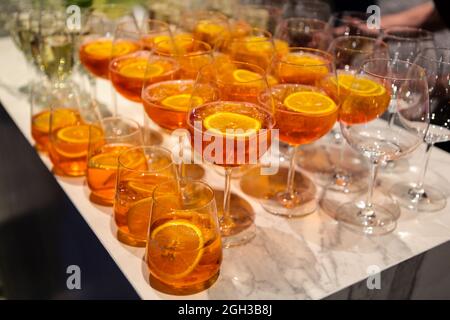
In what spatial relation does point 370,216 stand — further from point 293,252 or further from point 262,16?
point 262,16

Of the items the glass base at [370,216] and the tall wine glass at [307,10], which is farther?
the tall wine glass at [307,10]

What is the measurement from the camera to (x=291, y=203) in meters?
1.03

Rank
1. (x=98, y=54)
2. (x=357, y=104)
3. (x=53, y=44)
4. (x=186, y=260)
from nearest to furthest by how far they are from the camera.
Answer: (x=186, y=260) < (x=357, y=104) < (x=98, y=54) < (x=53, y=44)

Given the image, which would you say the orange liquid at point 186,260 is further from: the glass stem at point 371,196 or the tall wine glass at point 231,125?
the glass stem at point 371,196

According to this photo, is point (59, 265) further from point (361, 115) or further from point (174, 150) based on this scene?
point (361, 115)

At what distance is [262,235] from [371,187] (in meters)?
0.24

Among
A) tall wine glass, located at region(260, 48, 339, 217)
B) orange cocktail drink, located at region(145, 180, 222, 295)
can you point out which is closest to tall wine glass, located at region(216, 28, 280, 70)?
tall wine glass, located at region(260, 48, 339, 217)

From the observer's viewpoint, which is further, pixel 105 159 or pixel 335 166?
pixel 335 166

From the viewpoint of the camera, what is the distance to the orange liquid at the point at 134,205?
0.89 meters

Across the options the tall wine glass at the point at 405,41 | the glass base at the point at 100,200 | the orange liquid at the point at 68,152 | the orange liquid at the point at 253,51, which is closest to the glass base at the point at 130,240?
the glass base at the point at 100,200

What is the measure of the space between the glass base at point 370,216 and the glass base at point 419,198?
0.03 metres

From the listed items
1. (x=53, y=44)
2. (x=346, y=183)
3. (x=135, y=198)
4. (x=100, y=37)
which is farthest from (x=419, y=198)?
(x=53, y=44)

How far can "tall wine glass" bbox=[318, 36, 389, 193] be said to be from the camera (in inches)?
44.2

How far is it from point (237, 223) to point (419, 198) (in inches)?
15.5
